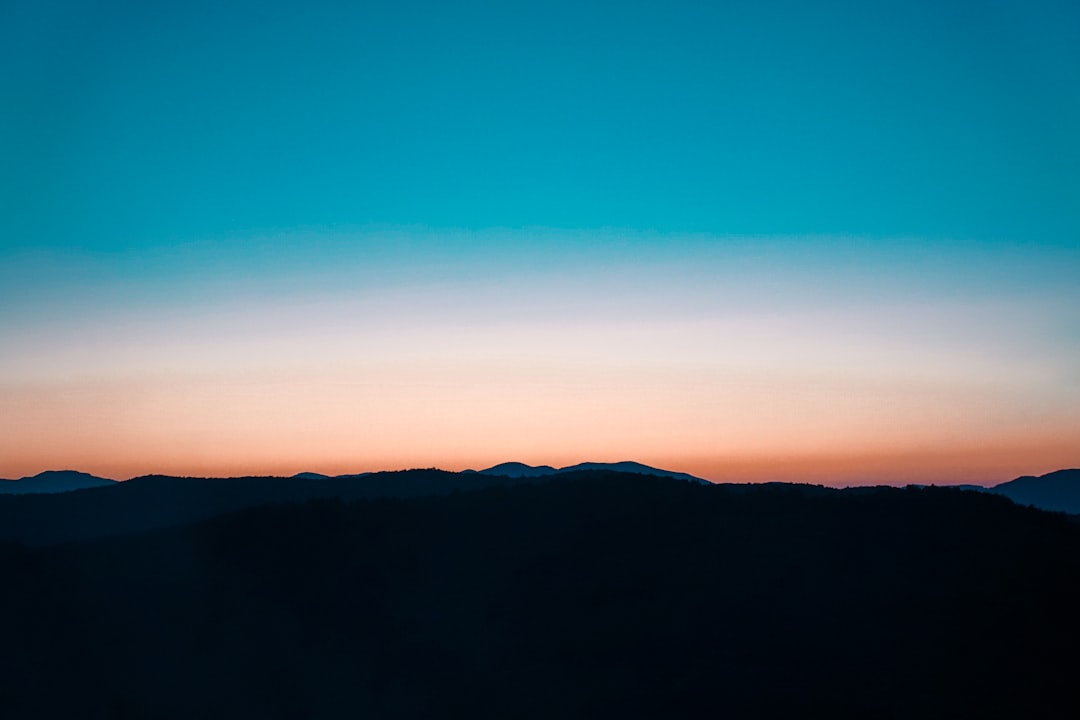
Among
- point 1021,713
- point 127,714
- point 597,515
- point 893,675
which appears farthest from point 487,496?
point 1021,713

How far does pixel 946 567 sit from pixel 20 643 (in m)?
30.3

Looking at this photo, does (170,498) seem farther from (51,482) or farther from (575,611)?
(51,482)

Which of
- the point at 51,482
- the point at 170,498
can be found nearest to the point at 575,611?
the point at 170,498

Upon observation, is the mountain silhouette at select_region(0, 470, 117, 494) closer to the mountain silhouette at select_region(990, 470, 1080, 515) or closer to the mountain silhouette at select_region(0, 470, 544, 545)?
the mountain silhouette at select_region(0, 470, 544, 545)

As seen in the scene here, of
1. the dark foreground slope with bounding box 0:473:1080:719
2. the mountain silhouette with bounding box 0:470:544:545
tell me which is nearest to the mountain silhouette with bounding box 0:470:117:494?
the mountain silhouette with bounding box 0:470:544:545

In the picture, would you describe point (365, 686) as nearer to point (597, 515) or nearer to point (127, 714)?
point (127, 714)

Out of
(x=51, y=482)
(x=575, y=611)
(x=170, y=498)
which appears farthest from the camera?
(x=51, y=482)

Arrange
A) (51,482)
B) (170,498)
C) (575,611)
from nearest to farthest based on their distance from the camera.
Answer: (575,611) → (170,498) → (51,482)

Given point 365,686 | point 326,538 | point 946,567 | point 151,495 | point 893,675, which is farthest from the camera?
point 151,495

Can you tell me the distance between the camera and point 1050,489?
513 feet

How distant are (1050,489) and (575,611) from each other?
6270 inches

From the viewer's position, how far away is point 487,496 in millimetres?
36000

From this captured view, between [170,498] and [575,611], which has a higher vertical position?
[170,498]

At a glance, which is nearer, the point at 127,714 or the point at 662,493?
the point at 127,714
